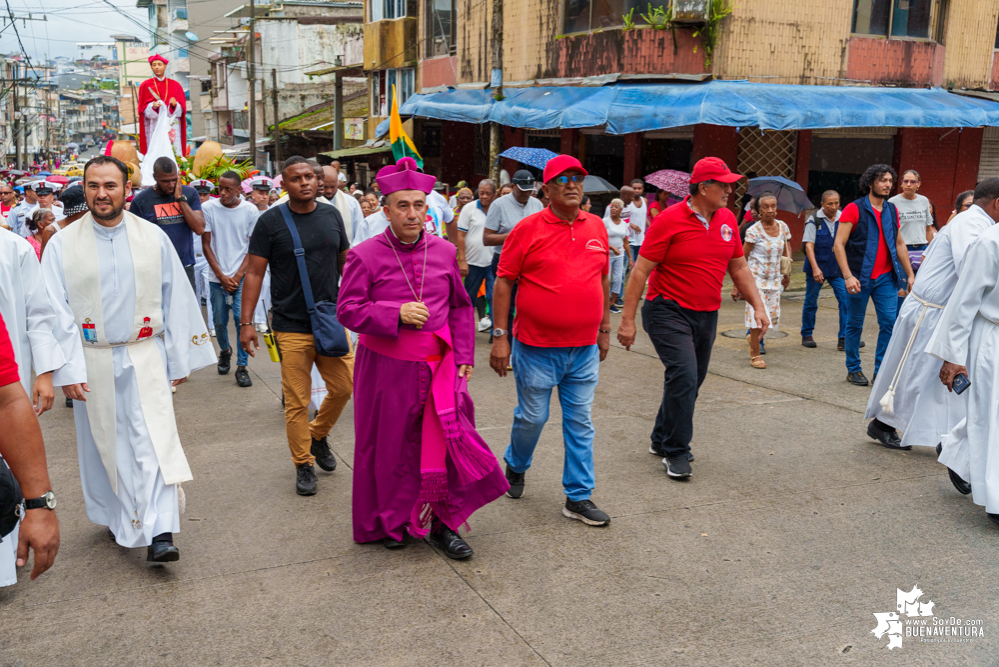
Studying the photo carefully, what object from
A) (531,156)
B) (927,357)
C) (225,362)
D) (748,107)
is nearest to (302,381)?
(225,362)

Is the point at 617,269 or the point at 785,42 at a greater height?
the point at 785,42

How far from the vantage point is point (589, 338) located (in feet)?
15.9

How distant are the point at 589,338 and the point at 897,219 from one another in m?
4.44

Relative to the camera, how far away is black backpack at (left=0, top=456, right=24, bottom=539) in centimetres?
208

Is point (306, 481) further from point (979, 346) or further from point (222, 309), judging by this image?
point (979, 346)

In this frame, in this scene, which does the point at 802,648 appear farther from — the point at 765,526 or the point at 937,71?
the point at 937,71

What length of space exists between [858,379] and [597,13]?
1070 cm

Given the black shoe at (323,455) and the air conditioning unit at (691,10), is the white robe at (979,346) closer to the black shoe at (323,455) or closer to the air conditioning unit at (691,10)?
the black shoe at (323,455)

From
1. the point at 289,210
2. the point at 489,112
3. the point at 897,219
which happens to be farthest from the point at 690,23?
the point at 289,210

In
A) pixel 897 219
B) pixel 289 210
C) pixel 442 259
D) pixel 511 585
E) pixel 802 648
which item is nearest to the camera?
pixel 802 648

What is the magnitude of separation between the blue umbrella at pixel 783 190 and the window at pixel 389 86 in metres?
14.5

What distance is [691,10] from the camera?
47.8 ft

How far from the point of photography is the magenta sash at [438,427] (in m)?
4.29

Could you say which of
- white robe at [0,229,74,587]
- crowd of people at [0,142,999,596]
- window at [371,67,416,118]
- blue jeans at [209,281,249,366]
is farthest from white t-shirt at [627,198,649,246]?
window at [371,67,416,118]
